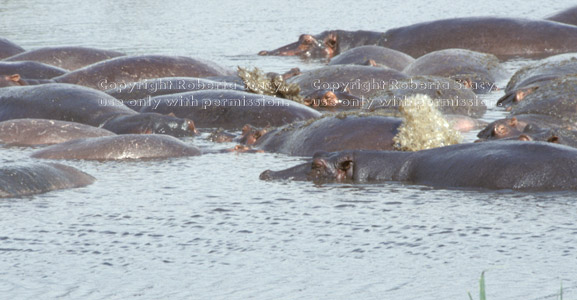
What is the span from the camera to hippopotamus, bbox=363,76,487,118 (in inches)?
452

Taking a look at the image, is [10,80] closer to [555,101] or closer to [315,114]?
[315,114]

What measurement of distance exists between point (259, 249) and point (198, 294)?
A: 0.94 meters

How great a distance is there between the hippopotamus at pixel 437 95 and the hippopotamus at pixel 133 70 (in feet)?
9.94

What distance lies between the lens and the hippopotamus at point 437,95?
1147 cm

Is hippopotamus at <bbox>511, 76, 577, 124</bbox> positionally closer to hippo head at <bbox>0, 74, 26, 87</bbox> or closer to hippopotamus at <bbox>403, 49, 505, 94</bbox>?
hippopotamus at <bbox>403, 49, 505, 94</bbox>

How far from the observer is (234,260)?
19.3 ft

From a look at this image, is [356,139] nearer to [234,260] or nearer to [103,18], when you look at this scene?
[234,260]

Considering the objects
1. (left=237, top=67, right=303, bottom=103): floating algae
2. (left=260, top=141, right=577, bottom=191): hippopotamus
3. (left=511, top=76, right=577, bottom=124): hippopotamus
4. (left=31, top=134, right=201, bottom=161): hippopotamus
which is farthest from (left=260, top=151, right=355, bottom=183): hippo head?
(left=237, top=67, right=303, bottom=103): floating algae

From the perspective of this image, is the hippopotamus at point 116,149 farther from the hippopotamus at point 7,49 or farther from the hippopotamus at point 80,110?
the hippopotamus at point 7,49

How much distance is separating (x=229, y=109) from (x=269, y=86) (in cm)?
108

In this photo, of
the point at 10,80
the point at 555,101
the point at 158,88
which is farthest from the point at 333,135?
the point at 10,80

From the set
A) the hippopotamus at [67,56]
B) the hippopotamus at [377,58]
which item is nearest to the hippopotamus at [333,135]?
the hippopotamus at [377,58]

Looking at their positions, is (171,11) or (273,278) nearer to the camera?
(273,278)

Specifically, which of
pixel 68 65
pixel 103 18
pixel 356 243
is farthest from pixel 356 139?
pixel 103 18
